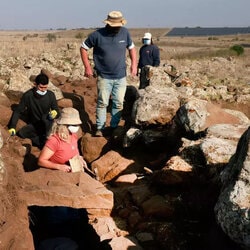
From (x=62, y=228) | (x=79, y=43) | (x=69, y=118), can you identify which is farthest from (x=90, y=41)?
(x=79, y=43)

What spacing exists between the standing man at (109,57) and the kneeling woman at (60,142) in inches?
93.9

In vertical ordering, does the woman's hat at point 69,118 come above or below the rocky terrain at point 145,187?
above

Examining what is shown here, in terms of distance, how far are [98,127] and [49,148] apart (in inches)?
106

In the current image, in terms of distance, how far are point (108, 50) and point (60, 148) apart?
9.26ft

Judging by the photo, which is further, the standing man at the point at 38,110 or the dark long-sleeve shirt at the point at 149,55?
the dark long-sleeve shirt at the point at 149,55

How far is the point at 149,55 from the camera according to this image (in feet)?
37.5

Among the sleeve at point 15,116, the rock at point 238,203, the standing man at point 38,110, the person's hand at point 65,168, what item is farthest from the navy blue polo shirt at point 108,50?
the rock at point 238,203

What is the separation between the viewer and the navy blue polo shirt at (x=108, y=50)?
774cm

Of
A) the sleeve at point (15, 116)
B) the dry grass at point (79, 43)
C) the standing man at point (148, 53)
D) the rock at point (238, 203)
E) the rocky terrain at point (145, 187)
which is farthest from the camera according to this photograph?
the dry grass at point (79, 43)

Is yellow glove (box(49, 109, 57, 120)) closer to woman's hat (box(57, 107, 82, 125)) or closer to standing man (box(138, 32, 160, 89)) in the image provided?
woman's hat (box(57, 107, 82, 125))

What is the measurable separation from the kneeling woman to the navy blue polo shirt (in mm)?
2500

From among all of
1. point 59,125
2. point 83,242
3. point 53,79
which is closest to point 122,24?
point 59,125

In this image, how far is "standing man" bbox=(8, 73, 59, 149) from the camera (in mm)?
7688

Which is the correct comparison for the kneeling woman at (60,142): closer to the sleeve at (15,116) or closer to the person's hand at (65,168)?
the person's hand at (65,168)
